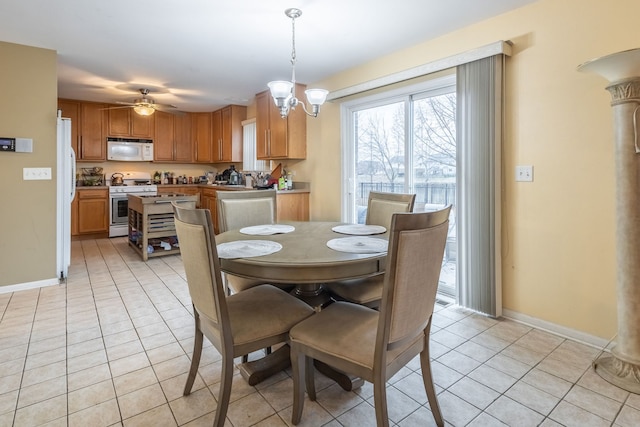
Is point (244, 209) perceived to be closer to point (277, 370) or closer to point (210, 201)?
point (277, 370)

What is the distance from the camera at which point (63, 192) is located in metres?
3.52

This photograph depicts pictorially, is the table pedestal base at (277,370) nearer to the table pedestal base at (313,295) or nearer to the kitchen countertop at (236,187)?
the table pedestal base at (313,295)

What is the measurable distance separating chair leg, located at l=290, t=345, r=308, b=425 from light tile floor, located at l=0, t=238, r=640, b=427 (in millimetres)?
74

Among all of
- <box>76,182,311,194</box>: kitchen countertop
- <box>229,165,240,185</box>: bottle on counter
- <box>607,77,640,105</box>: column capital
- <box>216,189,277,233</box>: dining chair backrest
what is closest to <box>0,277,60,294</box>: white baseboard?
<box>216,189,277,233</box>: dining chair backrest

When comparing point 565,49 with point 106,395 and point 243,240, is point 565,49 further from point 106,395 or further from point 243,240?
point 106,395

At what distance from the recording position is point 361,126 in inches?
155

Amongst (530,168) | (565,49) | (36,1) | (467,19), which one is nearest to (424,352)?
(530,168)

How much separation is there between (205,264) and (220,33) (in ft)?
7.76

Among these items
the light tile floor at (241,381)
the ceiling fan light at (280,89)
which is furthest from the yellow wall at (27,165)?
the ceiling fan light at (280,89)

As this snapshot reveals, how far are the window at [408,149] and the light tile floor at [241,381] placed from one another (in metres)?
1.08

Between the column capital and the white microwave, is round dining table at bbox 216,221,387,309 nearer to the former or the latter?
the column capital

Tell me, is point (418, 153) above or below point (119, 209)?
above

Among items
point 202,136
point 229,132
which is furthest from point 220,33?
point 202,136

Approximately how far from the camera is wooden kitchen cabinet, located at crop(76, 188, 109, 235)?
5539 millimetres
